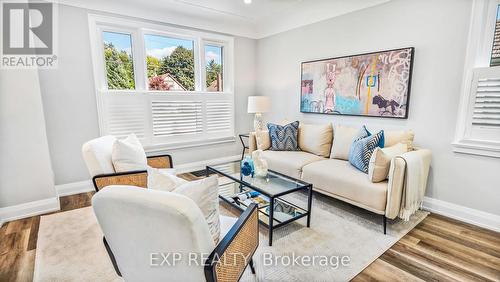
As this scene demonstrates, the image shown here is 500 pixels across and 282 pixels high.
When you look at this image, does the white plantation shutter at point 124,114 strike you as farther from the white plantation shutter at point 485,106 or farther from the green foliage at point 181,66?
the white plantation shutter at point 485,106

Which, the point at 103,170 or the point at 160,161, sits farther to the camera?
the point at 160,161

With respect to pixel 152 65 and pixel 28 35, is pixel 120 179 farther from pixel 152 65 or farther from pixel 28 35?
pixel 152 65

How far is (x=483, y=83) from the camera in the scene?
2318mm

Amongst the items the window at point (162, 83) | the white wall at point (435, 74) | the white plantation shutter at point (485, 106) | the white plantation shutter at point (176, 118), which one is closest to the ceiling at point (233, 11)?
the window at point (162, 83)

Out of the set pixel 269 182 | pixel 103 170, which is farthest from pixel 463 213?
pixel 103 170

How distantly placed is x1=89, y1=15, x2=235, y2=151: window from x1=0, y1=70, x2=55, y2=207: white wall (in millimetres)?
737

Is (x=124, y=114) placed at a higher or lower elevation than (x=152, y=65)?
lower

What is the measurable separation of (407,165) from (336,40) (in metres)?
2.11

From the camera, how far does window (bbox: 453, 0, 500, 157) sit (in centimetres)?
228

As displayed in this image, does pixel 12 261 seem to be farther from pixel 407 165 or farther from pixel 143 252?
pixel 407 165

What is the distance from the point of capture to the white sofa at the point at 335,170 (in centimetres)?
221

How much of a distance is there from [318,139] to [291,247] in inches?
69.6

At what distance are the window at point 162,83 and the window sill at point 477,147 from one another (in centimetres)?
333

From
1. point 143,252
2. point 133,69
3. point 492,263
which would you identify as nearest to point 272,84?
point 133,69
